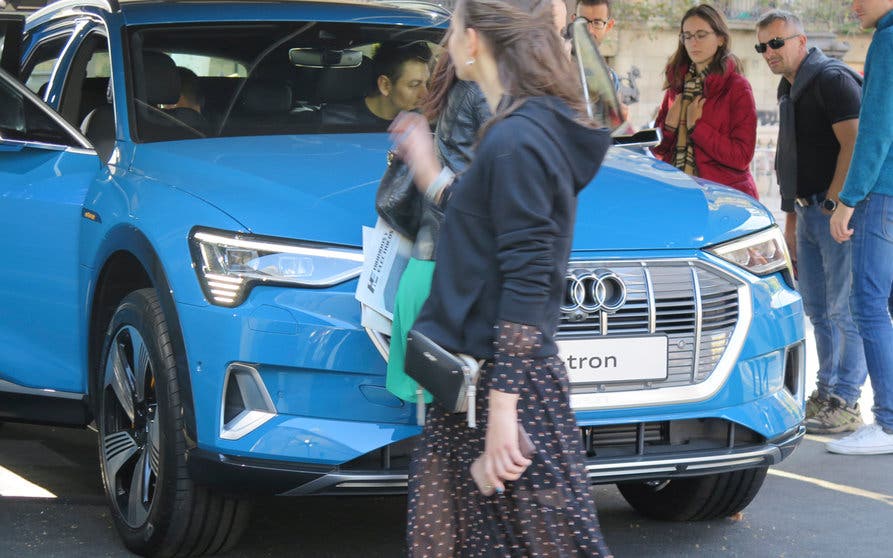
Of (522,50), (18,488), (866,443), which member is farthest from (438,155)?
(866,443)

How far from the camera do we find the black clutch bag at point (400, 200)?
3.94 m

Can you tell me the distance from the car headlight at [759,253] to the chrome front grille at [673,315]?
0.09 metres

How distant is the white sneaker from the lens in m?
6.79

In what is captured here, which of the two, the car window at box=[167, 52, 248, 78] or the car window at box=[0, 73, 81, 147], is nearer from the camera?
the car window at box=[0, 73, 81, 147]

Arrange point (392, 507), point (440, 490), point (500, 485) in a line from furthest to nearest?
point (392, 507)
point (440, 490)
point (500, 485)

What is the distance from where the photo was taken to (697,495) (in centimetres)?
535

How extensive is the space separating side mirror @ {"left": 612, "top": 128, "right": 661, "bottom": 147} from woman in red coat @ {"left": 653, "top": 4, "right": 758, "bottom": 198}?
165cm

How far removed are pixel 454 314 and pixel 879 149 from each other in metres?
4.00

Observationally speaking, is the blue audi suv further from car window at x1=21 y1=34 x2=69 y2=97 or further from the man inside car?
car window at x1=21 y1=34 x2=69 y2=97

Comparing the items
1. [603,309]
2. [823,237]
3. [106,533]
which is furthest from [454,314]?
[823,237]

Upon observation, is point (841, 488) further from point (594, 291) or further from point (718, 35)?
point (718, 35)

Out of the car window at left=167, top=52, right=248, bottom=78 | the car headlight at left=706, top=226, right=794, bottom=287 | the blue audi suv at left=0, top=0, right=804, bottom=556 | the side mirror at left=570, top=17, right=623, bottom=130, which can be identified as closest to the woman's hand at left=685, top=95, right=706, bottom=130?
the side mirror at left=570, top=17, right=623, bottom=130

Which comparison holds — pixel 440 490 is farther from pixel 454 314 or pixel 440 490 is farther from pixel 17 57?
pixel 17 57

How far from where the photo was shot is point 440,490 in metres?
3.29
